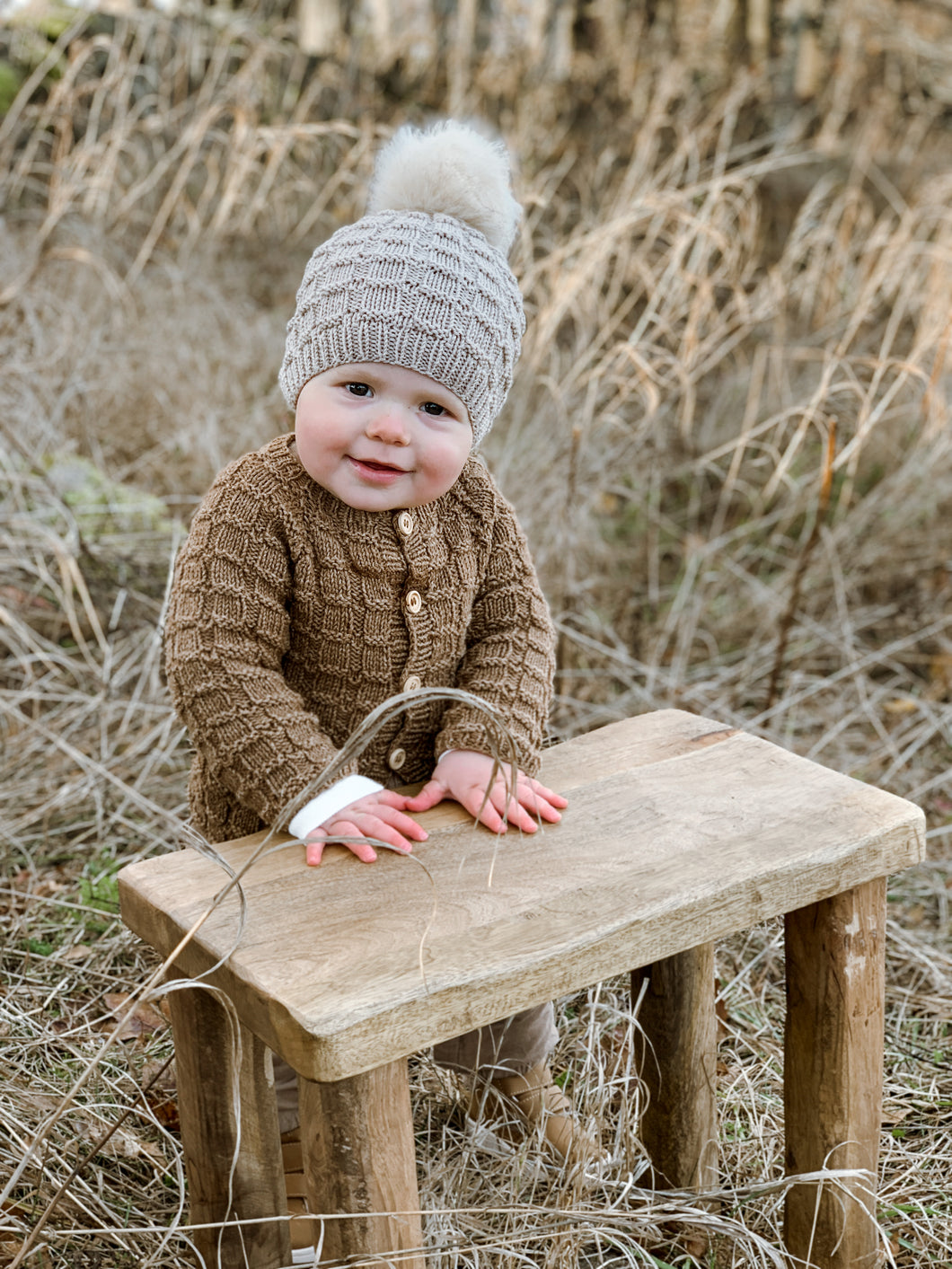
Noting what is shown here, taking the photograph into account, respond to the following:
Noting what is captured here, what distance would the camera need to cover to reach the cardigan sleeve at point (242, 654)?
1394 mm

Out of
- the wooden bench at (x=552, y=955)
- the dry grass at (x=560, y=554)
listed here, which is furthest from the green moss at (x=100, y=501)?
the wooden bench at (x=552, y=955)

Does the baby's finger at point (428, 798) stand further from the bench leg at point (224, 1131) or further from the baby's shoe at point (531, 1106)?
the baby's shoe at point (531, 1106)

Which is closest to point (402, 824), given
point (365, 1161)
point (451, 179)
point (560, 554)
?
point (365, 1161)

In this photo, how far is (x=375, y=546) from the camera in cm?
146

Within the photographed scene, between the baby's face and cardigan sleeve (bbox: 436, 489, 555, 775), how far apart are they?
0.21 metres

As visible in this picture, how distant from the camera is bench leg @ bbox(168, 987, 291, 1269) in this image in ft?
4.33

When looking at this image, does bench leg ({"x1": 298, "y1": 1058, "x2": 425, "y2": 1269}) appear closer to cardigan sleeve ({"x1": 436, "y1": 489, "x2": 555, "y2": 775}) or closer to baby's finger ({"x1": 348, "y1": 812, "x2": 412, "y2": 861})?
baby's finger ({"x1": 348, "y1": 812, "x2": 412, "y2": 861})

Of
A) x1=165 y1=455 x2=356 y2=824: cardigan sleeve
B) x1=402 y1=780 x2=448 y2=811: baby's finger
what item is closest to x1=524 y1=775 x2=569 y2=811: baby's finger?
x1=402 y1=780 x2=448 y2=811: baby's finger

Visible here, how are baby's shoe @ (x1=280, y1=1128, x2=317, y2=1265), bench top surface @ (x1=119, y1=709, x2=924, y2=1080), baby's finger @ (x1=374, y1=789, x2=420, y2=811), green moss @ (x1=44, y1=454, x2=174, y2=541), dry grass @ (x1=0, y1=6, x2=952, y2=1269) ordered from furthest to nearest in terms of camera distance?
1. green moss @ (x1=44, y1=454, x2=174, y2=541)
2. dry grass @ (x1=0, y1=6, x2=952, y2=1269)
3. baby's shoe @ (x1=280, y1=1128, x2=317, y2=1265)
4. baby's finger @ (x1=374, y1=789, x2=420, y2=811)
5. bench top surface @ (x1=119, y1=709, x2=924, y2=1080)

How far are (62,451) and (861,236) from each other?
11.7 ft

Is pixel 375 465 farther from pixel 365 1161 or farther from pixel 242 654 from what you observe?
pixel 365 1161

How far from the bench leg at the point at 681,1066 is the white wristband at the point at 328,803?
497mm

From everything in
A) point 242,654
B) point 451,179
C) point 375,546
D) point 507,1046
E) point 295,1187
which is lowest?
point 295,1187

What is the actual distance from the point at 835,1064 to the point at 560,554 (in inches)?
65.1
